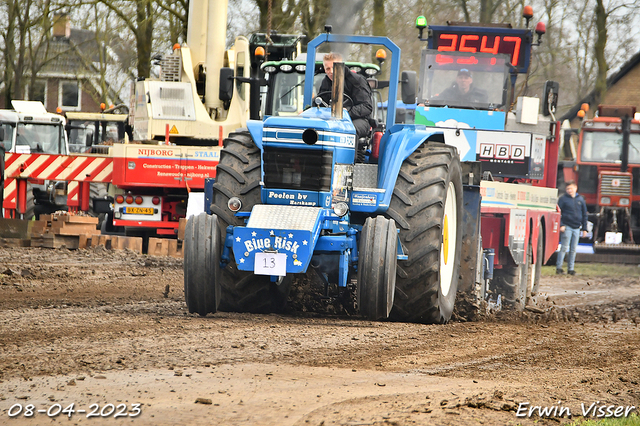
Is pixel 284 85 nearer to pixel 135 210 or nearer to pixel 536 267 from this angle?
pixel 536 267

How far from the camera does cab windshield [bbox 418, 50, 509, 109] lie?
14586 millimetres

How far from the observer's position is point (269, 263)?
21.0 feet

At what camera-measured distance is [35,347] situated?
5.45 m

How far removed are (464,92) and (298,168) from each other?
8.36 meters

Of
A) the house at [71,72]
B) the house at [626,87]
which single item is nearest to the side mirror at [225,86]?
the house at [71,72]

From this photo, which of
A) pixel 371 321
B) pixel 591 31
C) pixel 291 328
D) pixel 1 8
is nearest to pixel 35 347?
pixel 291 328

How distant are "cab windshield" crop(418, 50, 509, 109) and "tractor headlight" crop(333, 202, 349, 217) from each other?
8127 millimetres

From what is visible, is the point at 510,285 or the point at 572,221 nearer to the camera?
the point at 510,285

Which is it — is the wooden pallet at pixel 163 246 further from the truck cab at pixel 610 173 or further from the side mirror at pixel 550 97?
the truck cab at pixel 610 173

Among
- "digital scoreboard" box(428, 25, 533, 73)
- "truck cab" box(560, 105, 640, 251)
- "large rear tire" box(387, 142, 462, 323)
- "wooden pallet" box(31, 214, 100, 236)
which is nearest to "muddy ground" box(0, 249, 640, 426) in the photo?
"large rear tire" box(387, 142, 462, 323)

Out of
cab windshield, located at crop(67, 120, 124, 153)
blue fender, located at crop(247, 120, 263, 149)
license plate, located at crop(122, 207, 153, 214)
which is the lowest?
license plate, located at crop(122, 207, 153, 214)

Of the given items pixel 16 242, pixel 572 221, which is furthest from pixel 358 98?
pixel 572 221

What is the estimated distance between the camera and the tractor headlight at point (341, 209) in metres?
6.83

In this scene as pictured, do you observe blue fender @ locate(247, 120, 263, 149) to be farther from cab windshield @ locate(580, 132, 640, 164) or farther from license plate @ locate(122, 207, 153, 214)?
cab windshield @ locate(580, 132, 640, 164)
